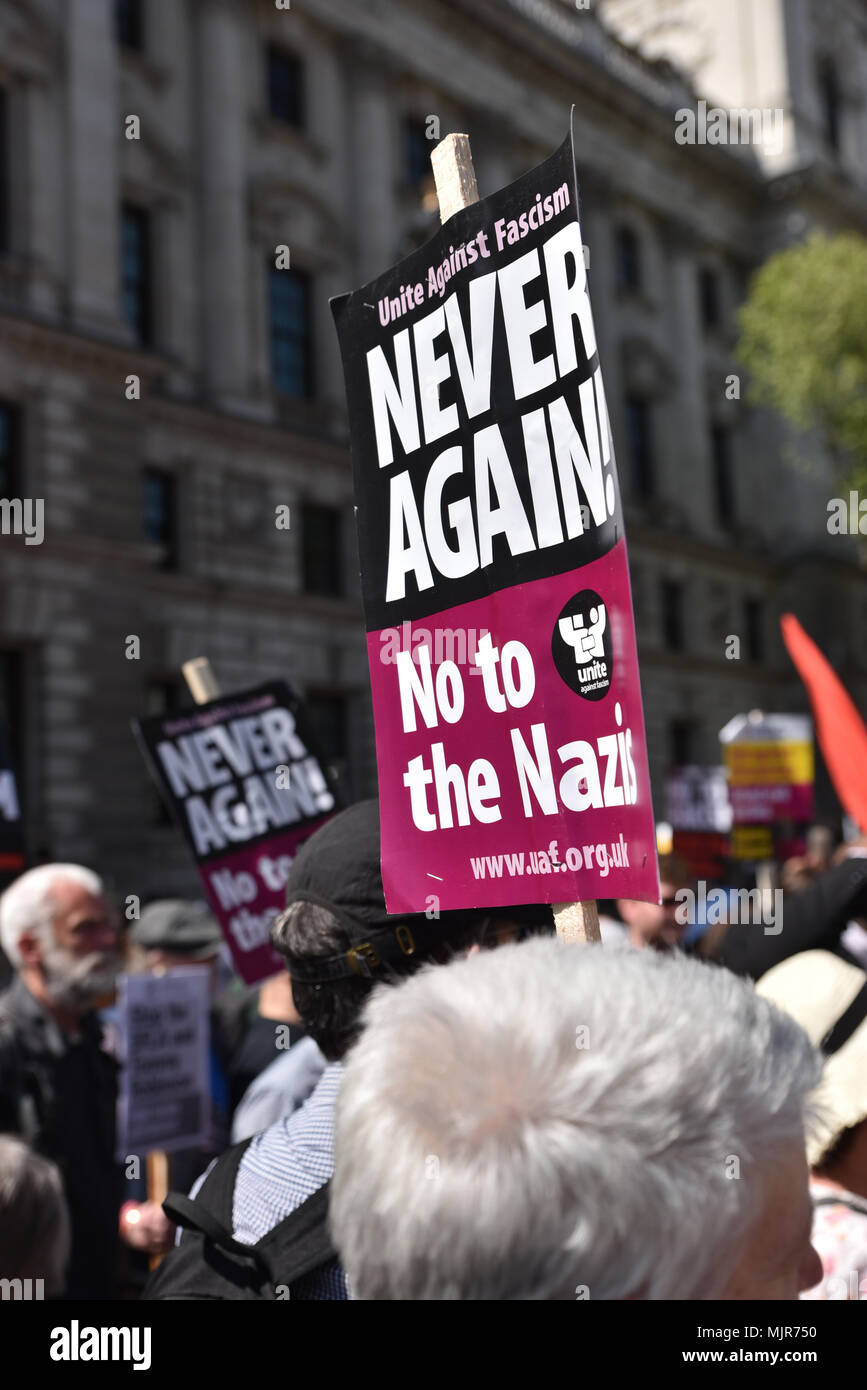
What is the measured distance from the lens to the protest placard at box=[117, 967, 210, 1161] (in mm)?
4457

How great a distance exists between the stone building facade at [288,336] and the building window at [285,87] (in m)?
0.05

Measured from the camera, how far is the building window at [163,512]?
20547mm

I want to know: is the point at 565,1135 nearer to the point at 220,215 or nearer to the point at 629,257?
the point at 220,215

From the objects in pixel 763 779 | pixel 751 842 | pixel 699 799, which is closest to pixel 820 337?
pixel 699 799

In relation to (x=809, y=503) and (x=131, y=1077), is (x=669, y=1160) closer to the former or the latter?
(x=131, y=1077)

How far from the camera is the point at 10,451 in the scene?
704 inches

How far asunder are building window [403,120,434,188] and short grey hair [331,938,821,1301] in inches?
1024

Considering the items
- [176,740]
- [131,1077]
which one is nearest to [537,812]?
[131,1077]

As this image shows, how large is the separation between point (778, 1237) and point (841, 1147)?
113 centimetres

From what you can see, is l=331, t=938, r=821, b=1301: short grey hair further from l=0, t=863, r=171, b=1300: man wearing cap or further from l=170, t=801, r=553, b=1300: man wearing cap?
l=0, t=863, r=171, b=1300: man wearing cap

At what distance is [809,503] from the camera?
112ft

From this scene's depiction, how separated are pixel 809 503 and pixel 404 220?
14.0 meters

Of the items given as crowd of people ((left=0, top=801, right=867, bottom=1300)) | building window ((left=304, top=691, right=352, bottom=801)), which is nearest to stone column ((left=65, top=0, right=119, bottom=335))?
Result: building window ((left=304, top=691, right=352, bottom=801))
